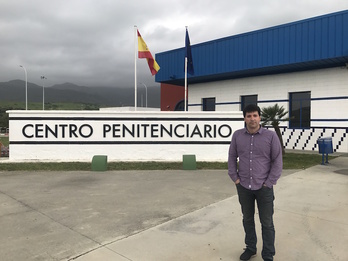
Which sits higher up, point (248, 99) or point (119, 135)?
point (248, 99)

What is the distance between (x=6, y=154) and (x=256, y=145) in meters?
13.1

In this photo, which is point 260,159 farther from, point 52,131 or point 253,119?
point 52,131

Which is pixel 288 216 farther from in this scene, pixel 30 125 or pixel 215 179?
pixel 30 125

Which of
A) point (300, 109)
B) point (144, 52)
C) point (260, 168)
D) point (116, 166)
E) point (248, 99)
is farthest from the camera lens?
point (248, 99)

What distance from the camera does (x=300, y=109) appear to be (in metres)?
16.8

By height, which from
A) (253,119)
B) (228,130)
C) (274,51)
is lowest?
(228,130)

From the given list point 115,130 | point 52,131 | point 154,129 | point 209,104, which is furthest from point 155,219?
point 209,104

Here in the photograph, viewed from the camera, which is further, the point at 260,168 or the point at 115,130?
the point at 115,130

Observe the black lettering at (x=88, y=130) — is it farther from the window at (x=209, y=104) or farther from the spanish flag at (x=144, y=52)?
the window at (x=209, y=104)

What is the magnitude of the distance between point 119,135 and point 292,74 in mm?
10899

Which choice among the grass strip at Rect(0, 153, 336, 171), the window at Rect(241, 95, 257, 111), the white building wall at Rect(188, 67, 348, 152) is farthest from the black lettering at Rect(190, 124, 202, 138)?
the window at Rect(241, 95, 257, 111)

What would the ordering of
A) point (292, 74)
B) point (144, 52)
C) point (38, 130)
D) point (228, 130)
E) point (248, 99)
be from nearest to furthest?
1. point (38, 130)
2. point (228, 130)
3. point (144, 52)
4. point (292, 74)
5. point (248, 99)

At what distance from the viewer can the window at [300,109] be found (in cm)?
1652

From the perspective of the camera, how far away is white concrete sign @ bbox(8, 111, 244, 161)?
11.8m
